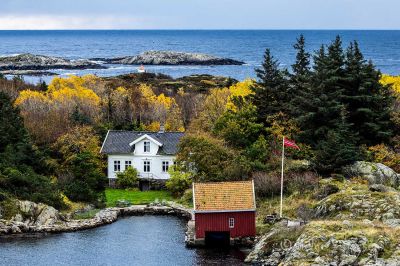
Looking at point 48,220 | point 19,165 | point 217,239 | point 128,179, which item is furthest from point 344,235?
point 19,165

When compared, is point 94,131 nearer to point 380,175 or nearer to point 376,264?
point 380,175

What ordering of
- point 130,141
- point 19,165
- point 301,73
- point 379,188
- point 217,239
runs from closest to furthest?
1. point 379,188
2. point 217,239
3. point 19,165
4. point 130,141
5. point 301,73

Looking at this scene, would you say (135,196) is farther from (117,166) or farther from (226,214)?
(226,214)

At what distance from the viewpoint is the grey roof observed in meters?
69.7

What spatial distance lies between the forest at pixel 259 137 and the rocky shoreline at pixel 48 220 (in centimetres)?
149

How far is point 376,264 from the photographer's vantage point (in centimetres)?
4050

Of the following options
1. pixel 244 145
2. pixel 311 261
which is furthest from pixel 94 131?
pixel 311 261

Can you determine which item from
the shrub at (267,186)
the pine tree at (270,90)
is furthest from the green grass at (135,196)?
the pine tree at (270,90)

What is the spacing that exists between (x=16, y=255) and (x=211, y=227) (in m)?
14.4

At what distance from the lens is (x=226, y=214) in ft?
168

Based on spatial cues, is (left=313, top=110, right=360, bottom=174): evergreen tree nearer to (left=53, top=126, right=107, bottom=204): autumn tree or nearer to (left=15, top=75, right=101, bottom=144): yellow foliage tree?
(left=53, top=126, right=107, bottom=204): autumn tree

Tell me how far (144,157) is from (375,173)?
24461 mm

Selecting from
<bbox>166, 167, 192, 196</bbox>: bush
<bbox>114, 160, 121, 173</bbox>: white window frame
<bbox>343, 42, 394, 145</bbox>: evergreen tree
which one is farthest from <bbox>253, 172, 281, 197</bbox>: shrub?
<bbox>114, 160, 121, 173</bbox>: white window frame

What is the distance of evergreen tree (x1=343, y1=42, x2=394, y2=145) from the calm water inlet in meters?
21.4
